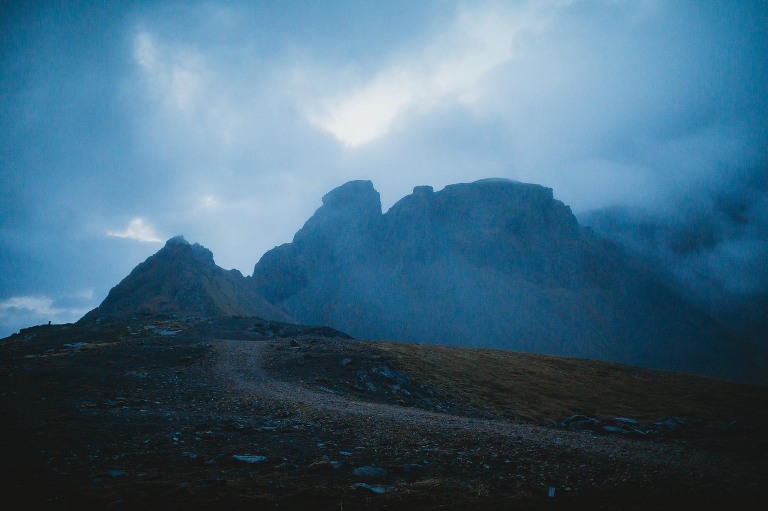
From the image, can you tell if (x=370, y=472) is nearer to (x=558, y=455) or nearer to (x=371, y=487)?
(x=371, y=487)

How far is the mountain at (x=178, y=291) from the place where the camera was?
442 ft

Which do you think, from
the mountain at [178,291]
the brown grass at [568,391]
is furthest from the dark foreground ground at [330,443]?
the mountain at [178,291]

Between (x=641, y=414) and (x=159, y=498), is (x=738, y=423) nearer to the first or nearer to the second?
(x=641, y=414)

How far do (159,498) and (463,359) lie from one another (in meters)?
40.9

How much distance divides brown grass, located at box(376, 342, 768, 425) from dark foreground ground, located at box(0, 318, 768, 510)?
38cm

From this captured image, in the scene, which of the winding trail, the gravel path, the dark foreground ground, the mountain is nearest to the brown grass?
the dark foreground ground

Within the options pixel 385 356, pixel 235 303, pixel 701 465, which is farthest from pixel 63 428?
pixel 235 303

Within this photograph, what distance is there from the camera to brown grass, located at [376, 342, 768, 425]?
28953mm

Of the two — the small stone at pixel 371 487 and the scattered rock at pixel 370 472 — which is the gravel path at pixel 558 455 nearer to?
the scattered rock at pixel 370 472

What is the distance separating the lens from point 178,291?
14550cm

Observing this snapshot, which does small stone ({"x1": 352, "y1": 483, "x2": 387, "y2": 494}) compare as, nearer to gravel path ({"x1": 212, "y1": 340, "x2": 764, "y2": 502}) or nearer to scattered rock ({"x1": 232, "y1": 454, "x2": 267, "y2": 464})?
scattered rock ({"x1": 232, "y1": 454, "x2": 267, "y2": 464})

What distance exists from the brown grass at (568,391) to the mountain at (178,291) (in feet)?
369

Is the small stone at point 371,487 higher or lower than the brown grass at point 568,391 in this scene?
higher

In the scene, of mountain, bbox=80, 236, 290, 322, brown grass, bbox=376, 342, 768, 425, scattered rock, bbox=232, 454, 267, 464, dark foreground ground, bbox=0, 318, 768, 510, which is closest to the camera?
dark foreground ground, bbox=0, 318, 768, 510
